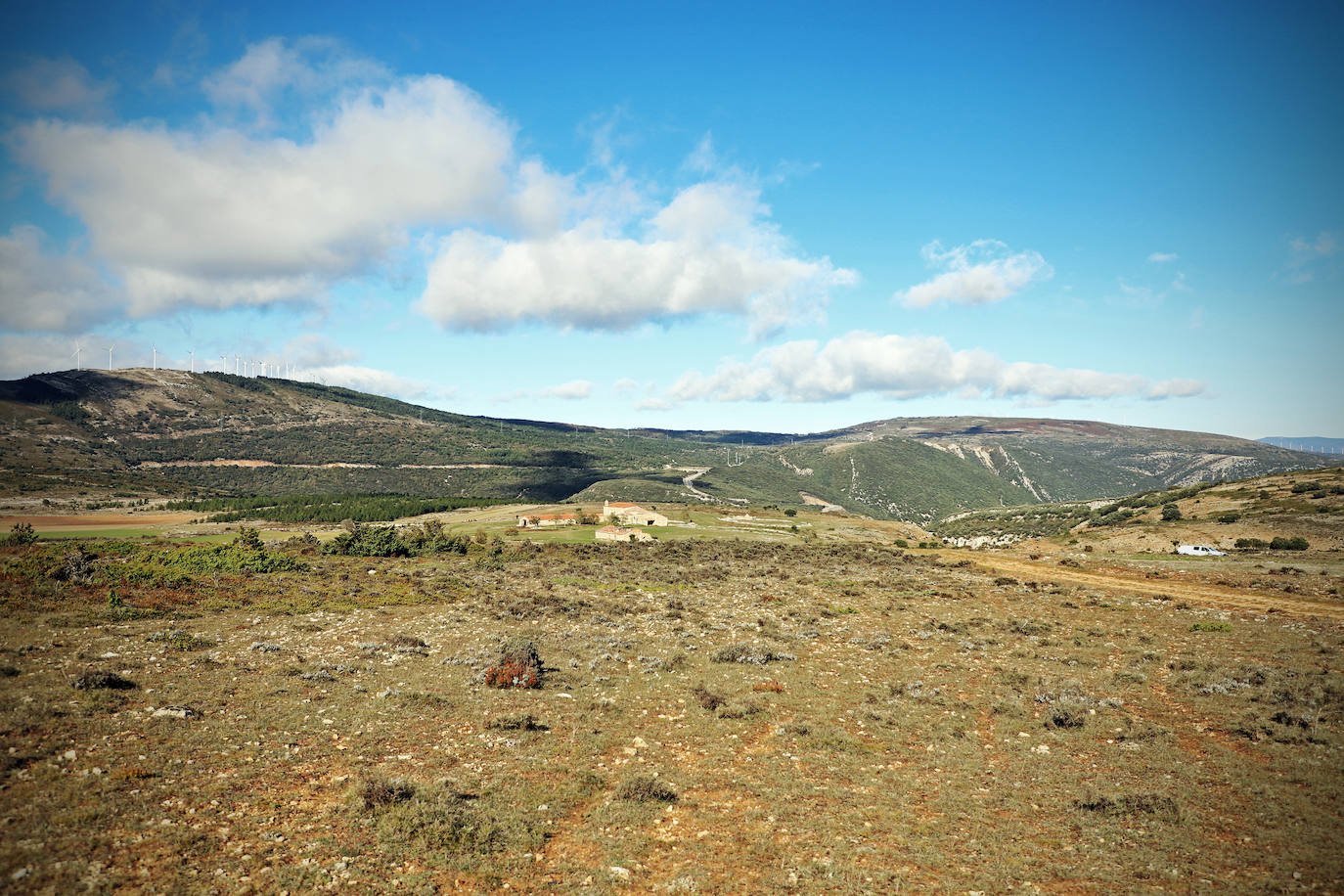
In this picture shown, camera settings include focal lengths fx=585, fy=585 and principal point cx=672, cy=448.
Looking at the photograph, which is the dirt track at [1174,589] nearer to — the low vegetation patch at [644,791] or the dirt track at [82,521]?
the low vegetation patch at [644,791]

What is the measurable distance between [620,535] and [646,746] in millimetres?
61836

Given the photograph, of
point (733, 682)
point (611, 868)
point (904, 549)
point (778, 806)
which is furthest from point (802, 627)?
point (904, 549)

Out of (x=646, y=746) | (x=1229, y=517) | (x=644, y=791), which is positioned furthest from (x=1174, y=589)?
(x=644, y=791)

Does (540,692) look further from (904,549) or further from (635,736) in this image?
(904,549)

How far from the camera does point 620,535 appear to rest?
77.2m

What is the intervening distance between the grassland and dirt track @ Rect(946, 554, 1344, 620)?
2.69 feet

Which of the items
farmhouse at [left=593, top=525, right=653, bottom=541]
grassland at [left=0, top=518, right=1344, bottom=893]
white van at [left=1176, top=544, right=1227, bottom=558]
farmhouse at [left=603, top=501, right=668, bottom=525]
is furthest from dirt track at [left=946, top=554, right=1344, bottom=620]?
farmhouse at [left=603, top=501, right=668, bottom=525]

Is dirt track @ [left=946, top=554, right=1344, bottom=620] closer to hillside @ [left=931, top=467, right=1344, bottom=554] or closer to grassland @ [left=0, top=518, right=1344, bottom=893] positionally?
grassland @ [left=0, top=518, right=1344, bottom=893]

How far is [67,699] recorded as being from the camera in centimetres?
1368

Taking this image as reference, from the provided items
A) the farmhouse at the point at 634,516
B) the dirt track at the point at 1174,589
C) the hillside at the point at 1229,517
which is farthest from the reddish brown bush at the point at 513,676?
the farmhouse at the point at 634,516

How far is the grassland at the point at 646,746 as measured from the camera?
32.4ft

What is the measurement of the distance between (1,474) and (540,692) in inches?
7192

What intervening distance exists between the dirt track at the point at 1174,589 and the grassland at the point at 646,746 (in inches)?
32.3

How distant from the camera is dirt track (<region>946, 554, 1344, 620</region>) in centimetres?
3156
